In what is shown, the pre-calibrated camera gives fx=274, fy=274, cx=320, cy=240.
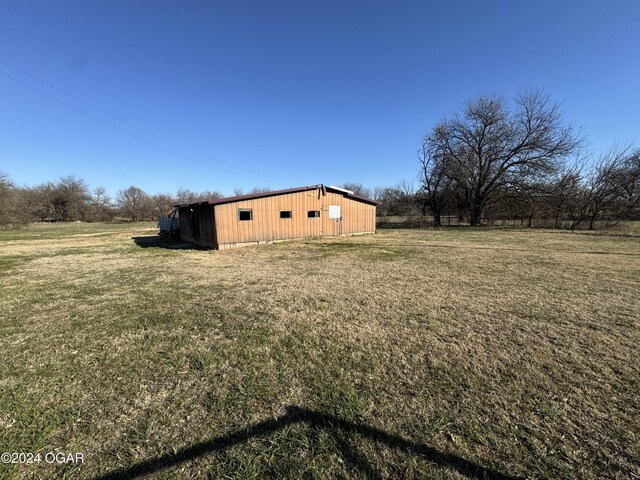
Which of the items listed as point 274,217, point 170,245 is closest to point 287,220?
point 274,217

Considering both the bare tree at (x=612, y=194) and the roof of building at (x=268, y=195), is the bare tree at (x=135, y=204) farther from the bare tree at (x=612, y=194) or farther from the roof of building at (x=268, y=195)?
the bare tree at (x=612, y=194)

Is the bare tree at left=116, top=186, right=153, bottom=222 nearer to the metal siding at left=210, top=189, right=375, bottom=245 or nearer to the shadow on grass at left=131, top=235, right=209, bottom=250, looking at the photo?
the shadow on grass at left=131, top=235, right=209, bottom=250

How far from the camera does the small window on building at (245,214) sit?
12.9 meters

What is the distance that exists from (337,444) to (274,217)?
12.6 m

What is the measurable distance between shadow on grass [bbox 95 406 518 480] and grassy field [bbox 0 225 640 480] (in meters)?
0.01

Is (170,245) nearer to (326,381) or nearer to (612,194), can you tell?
(326,381)

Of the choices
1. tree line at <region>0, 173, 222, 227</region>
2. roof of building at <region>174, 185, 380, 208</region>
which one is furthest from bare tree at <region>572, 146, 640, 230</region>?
tree line at <region>0, 173, 222, 227</region>

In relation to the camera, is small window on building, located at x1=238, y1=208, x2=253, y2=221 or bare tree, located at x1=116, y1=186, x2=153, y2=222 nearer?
small window on building, located at x1=238, y1=208, x2=253, y2=221

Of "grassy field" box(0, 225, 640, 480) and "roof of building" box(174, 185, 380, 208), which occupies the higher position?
"roof of building" box(174, 185, 380, 208)

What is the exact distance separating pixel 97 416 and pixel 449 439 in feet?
9.11

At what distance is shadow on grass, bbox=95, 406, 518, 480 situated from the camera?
1.75 metres

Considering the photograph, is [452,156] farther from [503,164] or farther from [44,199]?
[44,199]

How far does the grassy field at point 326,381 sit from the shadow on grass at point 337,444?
0.04ft

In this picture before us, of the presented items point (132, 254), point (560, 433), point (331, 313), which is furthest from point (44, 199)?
point (560, 433)
